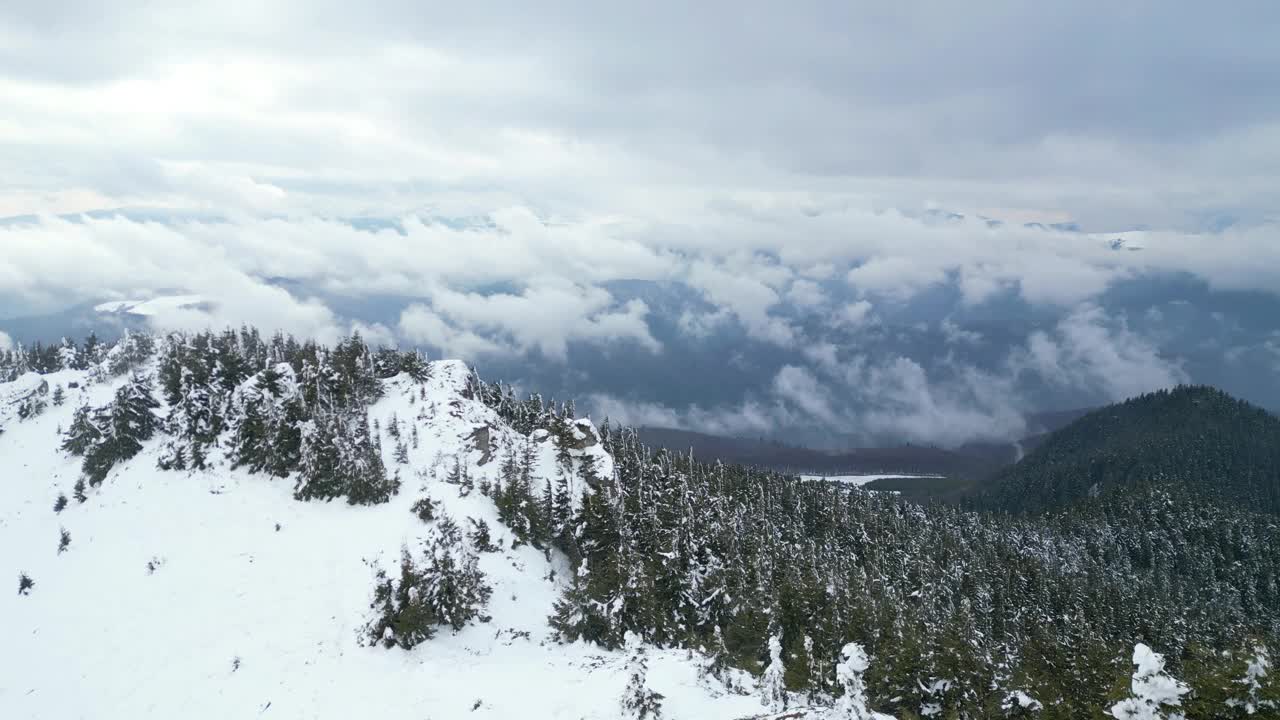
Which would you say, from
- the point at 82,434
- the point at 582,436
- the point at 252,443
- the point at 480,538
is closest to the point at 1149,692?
the point at 480,538

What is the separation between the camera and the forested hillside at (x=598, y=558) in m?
33.5

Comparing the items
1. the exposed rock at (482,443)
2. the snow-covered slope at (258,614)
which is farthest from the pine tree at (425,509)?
the exposed rock at (482,443)

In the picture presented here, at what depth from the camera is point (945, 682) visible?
32406 mm

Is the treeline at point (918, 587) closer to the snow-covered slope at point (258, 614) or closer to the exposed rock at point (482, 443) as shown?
Result: the snow-covered slope at point (258, 614)

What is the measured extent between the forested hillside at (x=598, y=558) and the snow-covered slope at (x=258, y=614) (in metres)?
0.62

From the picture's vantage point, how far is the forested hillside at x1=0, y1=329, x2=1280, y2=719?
33500 mm

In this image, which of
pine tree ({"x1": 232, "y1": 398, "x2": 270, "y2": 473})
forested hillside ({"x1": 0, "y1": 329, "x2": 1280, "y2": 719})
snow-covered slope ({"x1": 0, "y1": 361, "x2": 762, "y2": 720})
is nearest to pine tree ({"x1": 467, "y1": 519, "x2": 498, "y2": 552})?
forested hillside ({"x1": 0, "y1": 329, "x2": 1280, "y2": 719})

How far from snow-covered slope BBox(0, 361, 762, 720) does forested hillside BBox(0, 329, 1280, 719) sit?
2.03 feet

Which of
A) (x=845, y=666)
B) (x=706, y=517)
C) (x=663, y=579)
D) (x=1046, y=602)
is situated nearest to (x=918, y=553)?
(x=1046, y=602)

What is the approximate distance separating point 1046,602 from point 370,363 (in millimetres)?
117309

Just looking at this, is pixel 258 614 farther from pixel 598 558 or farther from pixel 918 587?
pixel 918 587

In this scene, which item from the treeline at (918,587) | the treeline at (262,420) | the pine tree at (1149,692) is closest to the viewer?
the pine tree at (1149,692)

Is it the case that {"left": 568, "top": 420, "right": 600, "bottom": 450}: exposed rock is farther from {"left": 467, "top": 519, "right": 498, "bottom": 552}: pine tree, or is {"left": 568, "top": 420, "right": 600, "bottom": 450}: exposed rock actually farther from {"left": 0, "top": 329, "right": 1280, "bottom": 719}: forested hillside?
{"left": 467, "top": 519, "right": 498, "bottom": 552}: pine tree

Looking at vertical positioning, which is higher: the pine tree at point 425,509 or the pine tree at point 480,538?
the pine tree at point 425,509
